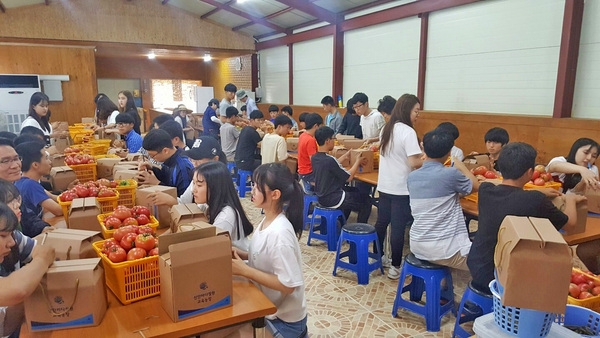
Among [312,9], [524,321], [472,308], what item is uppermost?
[312,9]

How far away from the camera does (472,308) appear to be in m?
2.65

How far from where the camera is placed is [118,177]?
9.98 feet

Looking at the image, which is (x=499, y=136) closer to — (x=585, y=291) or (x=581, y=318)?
(x=585, y=291)

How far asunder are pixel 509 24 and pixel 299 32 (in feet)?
19.0

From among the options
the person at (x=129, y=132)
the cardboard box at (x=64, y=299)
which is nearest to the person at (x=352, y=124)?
the person at (x=129, y=132)

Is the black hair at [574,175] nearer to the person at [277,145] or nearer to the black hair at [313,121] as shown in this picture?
the black hair at [313,121]

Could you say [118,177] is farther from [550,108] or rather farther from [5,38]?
[5,38]

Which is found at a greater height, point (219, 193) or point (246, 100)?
point (246, 100)

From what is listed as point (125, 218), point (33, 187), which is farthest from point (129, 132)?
point (125, 218)

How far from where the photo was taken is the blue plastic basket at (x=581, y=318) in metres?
1.58

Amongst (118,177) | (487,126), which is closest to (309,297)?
(118,177)

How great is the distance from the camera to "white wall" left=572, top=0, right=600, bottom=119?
4.38 metres

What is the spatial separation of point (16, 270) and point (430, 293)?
90.5 inches

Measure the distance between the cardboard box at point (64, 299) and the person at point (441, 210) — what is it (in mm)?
2003
